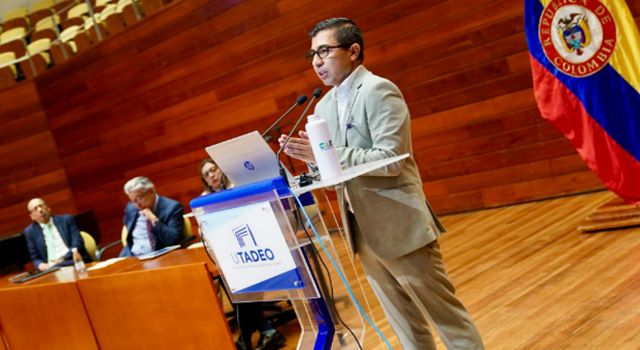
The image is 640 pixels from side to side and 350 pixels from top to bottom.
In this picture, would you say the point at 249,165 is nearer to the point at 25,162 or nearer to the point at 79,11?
the point at 25,162

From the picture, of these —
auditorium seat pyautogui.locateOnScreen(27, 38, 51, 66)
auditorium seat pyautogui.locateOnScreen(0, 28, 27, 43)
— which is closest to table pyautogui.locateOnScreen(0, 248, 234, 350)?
auditorium seat pyautogui.locateOnScreen(27, 38, 51, 66)

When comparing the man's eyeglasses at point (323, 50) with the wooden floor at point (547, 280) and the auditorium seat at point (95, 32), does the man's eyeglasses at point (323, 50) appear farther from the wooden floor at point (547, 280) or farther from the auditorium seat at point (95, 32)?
the auditorium seat at point (95, 32)

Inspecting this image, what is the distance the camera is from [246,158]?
2047mm

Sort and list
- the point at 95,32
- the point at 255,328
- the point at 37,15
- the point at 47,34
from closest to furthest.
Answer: the point at 255,328, the point at 95,32, the point at 47,34, the point at 37,15

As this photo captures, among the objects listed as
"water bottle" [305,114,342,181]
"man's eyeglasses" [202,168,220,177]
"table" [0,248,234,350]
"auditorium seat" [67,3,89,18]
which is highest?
"auditorium seat" [67,3,89,18]

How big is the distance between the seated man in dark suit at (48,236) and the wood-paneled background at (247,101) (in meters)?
2.11

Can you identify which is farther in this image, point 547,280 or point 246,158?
point 547,280

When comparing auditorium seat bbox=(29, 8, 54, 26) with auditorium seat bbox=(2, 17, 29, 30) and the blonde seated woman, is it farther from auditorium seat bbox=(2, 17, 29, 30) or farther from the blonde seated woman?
the blonde seated woman

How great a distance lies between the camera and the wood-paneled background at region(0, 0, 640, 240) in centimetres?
529

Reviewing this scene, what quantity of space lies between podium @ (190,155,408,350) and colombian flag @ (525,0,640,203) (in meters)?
2.04

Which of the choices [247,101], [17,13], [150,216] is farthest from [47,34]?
[150,216]

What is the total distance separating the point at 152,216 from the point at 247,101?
2.64m

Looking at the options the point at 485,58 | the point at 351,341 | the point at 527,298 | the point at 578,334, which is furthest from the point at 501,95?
the point at 351,341

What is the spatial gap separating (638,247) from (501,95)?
205cm
